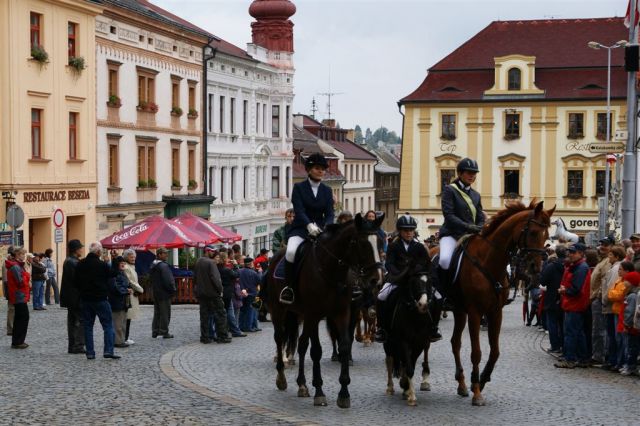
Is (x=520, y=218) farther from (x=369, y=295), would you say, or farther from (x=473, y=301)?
(x=369, y=295)

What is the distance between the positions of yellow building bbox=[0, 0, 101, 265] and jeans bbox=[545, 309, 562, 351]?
22295 millimetres

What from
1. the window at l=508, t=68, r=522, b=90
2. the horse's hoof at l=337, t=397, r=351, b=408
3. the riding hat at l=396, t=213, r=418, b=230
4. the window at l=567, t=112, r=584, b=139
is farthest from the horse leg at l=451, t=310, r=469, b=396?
the window at l=508, t=68, r=522, b=90

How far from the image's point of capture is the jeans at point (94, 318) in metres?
18.3

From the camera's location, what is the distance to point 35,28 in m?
39.1

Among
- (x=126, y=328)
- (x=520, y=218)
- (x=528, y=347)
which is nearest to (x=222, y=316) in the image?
(x=126, y=328)

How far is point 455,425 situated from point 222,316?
1051cm

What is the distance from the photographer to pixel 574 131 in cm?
7200

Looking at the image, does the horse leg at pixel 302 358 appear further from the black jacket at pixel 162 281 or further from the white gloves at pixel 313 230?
the black jacket at pixel 162 281

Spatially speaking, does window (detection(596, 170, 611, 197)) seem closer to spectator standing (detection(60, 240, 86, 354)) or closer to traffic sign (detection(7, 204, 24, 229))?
traffic sign (detection(7, 204, 24, 229))

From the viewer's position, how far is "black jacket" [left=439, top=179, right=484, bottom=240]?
46.2 ft

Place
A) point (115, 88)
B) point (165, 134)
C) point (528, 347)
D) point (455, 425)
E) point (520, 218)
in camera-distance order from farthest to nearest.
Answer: point (165, 134), point (115, 88), point (528, 347), point (520, 218), point (455, 425)

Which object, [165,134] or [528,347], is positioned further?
[165,134]

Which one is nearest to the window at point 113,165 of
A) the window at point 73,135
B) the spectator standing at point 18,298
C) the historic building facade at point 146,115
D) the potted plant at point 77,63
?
the historic building facade at point 146,115

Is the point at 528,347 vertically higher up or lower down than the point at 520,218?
lower down
